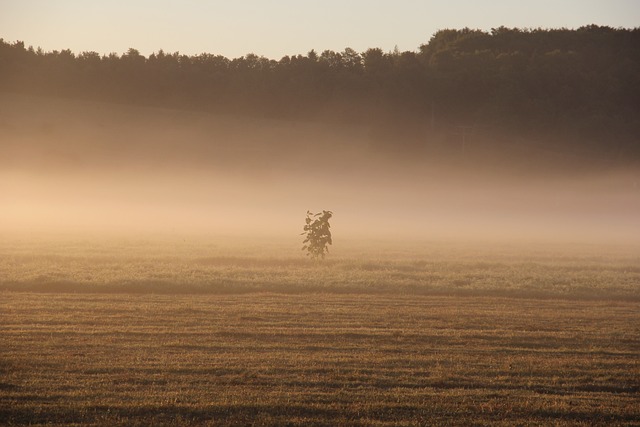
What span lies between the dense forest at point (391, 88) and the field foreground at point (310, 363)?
81.9 metres

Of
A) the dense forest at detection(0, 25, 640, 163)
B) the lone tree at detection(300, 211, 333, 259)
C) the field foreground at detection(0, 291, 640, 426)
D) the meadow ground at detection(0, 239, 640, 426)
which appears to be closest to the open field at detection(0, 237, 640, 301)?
the meadow ground at detection(0, 239, 640, 426)

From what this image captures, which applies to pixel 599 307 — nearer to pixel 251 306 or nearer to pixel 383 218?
pixel 251 306

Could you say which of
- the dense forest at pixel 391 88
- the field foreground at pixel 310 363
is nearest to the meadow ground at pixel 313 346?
the field foreground at pixel 310 363

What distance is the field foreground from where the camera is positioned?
1269 centimetres

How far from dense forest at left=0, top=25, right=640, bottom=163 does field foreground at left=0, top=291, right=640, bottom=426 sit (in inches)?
3223

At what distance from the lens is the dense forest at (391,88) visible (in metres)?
103

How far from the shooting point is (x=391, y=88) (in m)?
110

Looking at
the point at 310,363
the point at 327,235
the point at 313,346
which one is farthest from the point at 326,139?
the point at 310,363

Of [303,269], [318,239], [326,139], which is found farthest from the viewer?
[326,139]

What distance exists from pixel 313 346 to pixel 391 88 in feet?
311

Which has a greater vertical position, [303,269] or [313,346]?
[303,269]

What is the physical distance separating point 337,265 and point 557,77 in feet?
297

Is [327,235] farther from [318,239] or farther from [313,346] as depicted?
[313,346]

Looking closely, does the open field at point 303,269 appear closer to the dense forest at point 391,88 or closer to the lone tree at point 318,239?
the lone tree at point 318,239
